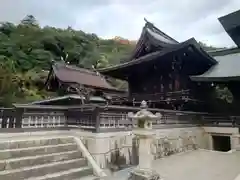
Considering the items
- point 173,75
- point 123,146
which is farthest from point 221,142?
point 123,146

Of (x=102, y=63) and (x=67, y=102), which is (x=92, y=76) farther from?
(x=102, y=63)

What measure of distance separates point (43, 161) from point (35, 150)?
0.41 metres

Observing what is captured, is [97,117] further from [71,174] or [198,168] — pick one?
[198,168]

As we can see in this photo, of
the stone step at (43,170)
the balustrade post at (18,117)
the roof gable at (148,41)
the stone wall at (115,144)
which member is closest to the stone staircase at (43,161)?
the stone step at (43,170)

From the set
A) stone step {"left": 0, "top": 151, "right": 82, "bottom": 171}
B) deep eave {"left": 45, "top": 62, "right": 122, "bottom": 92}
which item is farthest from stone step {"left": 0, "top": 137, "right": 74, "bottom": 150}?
deep eave {"left": 45, "top": 62, "right": 122, "bottom": 92}

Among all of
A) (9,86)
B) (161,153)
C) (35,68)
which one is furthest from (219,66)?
(35,68)

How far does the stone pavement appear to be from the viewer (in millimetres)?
6625

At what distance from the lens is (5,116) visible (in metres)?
7.34

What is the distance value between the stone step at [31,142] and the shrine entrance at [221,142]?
961 centimetres

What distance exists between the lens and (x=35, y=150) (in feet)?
20.6

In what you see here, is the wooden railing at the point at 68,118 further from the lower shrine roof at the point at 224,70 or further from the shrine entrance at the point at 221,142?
the shrine entrance at the point at 221,142

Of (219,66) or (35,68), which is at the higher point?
(35,68)

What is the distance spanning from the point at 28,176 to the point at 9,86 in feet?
70.8

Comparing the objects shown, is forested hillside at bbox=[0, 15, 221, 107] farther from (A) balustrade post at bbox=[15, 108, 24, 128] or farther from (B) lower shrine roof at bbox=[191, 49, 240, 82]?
(B) lower shrine roof at bbox=[191, 49, 240, 82]
